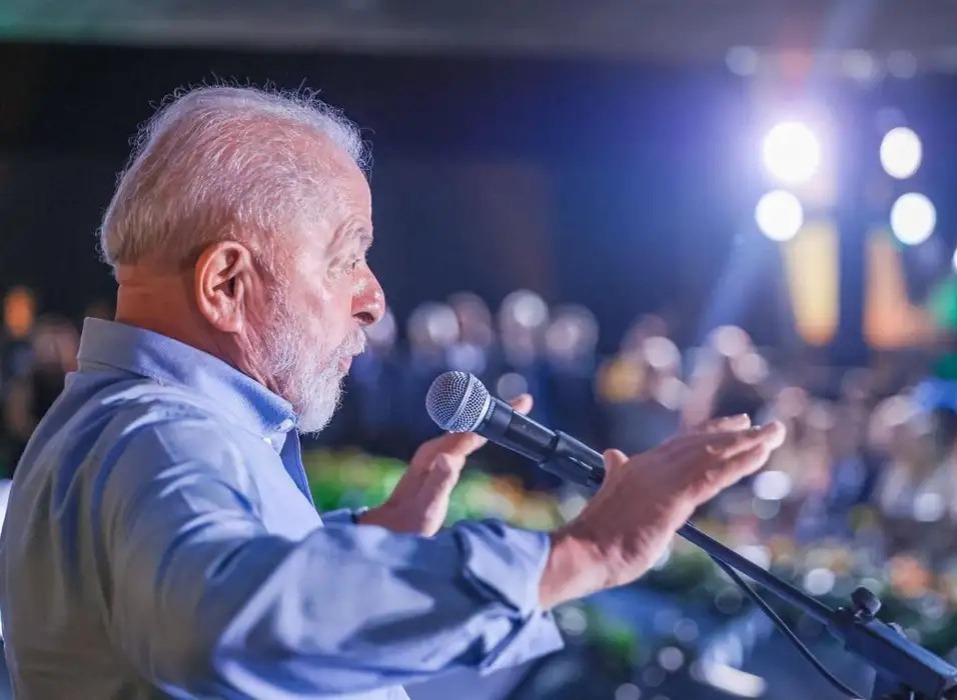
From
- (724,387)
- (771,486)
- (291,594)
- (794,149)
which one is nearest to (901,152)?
(794,149)

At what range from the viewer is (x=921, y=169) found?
8039 mm

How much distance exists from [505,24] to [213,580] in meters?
5.50

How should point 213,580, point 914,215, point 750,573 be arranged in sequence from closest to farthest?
→ point 213,580, point 750,573, point 914,215

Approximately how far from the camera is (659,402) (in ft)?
20.5

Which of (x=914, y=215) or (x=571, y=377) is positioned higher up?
(x=914, y=215)

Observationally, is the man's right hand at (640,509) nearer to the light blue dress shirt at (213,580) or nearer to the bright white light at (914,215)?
the light blue dress shirt at (213,580)

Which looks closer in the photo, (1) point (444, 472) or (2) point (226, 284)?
(2) point (226, 284)

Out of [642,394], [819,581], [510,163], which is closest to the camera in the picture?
[819,581]

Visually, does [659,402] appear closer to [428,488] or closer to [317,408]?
[428,488]

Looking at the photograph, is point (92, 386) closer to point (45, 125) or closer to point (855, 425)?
point (855, 425)

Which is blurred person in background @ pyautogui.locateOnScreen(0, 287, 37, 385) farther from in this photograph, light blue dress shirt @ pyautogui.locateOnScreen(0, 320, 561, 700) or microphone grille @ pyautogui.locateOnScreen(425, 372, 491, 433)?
light blue dress shirt @ pyautogui.locateOnScreen(0, 320, 561, 700)

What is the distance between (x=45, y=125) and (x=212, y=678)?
6772mm

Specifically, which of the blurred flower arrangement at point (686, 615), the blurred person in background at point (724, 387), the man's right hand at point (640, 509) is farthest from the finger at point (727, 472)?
the blurred person in background at point (724, 387)

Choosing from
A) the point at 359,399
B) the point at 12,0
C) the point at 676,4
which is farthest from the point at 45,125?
the point at 676,4
